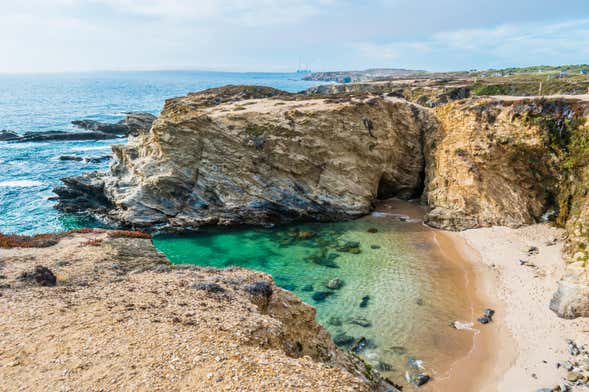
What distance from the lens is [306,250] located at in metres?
33.2

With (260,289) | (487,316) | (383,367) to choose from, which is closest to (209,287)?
(260,289)

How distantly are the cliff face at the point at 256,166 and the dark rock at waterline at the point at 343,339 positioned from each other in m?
18.6

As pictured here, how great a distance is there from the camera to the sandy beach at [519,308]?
1847cm

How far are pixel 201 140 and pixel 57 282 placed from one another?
24.7 meters

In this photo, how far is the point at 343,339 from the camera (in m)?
21.5

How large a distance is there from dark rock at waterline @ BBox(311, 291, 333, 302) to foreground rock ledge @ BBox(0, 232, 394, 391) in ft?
33.9

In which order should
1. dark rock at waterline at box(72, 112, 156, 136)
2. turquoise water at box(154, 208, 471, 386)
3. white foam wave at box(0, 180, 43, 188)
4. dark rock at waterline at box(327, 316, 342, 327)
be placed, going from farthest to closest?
1. dark rock at waterline at box(72, 112, 156, 136)
2. white foam wave at box(0, 180, 43, 188)
3. dark rock at waterline at box(327, 316, 342, 327)
4. turquoise water at box(154, 208, 471, 386)

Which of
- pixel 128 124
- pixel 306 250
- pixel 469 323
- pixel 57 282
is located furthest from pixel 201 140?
pixel 128 124

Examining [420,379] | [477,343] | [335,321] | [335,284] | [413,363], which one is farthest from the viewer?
[335,284]

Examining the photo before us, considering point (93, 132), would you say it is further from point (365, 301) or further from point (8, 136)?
point (365, 301)

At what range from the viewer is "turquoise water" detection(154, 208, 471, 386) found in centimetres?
2100

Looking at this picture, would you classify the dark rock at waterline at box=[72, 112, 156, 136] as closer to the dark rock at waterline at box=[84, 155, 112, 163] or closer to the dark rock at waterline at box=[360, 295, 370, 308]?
the dark rock at waterline at box=[84, 155, 112, 163]

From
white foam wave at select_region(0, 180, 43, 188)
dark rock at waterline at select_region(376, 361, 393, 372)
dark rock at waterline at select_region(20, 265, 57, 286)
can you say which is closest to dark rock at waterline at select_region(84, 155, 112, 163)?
white foam wave at select_region(0, 180, 43, 188)

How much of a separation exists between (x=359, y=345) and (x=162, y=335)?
13.3 meters
